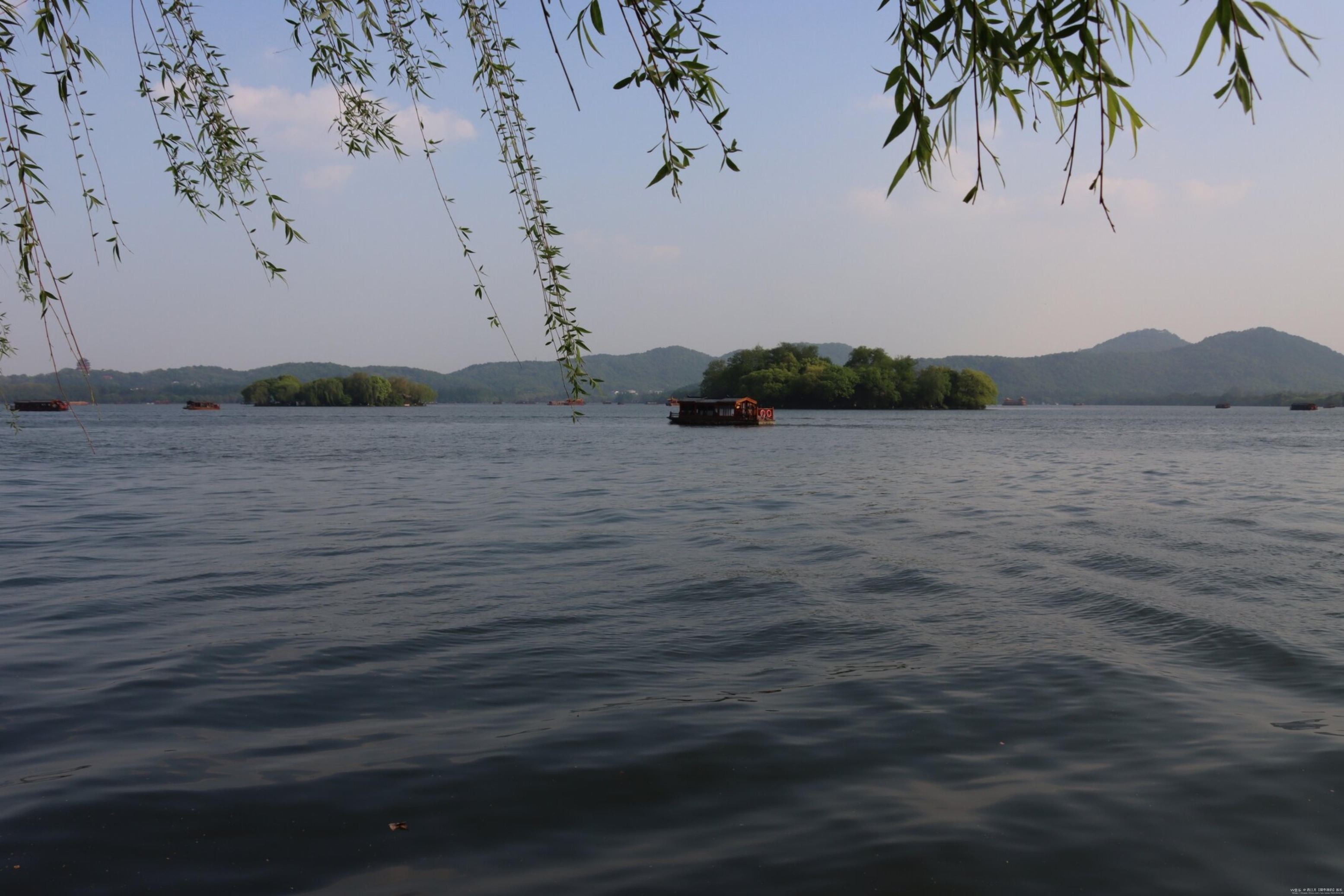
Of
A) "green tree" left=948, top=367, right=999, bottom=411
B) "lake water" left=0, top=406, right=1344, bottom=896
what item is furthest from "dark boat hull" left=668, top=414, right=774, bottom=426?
"green tree" left=948, top=367, right=999, bottom=411

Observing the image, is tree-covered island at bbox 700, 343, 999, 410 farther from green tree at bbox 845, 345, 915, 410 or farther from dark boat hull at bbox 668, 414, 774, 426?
dark boat hull at bbox 668, 414, 774, 426

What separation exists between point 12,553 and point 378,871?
15.5m

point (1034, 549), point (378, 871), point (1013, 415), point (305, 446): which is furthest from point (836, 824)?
point (1013, 415)

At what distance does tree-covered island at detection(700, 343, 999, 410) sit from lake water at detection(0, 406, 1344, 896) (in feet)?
499

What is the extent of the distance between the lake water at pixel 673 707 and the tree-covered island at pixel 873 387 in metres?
152

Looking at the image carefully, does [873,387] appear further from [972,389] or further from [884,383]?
[972,389]

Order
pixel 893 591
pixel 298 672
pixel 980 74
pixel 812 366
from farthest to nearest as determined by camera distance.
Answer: pixel 812 366, pixel 893 591, pixel 298 672, pixel 980 74

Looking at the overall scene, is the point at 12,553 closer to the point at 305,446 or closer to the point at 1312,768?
the point at 1312,768

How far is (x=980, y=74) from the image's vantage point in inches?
125

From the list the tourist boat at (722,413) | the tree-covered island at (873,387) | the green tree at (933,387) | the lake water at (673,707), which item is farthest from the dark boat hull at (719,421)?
the green tree at (933,387)

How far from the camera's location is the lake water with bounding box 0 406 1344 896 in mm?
4781

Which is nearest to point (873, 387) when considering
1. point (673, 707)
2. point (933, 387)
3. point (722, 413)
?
point (933, 387)

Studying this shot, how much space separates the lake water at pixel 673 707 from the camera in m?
4.78

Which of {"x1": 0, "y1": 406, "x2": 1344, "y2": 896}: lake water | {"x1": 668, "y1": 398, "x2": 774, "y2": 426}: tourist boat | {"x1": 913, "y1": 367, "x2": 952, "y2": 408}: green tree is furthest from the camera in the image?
{"x1": 913, "y1": 367, "x2": 952, "y2": 408}: green tree
